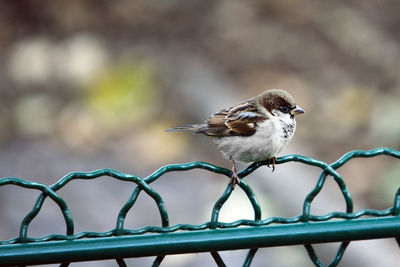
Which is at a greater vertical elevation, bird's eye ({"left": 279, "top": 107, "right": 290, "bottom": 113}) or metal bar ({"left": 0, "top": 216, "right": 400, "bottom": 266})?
bird's eye ({"left": 279, "top": 107, "right": 290, "bottom": 113})

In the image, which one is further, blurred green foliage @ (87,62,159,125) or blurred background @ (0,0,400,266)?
blurred green foliage @ (87,62,159,125)

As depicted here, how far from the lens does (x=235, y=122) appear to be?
2.57m

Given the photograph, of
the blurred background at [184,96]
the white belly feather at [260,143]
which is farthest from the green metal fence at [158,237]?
the blurred background at [184,96]

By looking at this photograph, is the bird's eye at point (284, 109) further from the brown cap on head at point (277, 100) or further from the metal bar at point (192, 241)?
the metal bar at point (192, 241)

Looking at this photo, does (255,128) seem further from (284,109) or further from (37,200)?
(37,200)

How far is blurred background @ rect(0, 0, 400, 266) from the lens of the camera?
3.94 metres

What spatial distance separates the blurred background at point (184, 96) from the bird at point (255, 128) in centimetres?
112

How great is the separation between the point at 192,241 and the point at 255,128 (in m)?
1.00

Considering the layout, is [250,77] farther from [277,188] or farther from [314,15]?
[277,188]

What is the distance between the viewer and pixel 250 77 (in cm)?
497

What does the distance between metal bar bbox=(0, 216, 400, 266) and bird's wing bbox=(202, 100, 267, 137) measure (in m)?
0.95

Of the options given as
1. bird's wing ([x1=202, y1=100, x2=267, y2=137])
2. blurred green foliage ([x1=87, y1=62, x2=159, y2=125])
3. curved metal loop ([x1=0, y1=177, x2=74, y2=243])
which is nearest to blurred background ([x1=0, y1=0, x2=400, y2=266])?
blurred green foliage ([x1=87, y1=62, x2=159, y2=125])

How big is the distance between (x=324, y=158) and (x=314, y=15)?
1336mm

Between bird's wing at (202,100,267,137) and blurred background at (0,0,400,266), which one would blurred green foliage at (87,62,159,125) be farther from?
bird's wing at (202,100,267,137)
